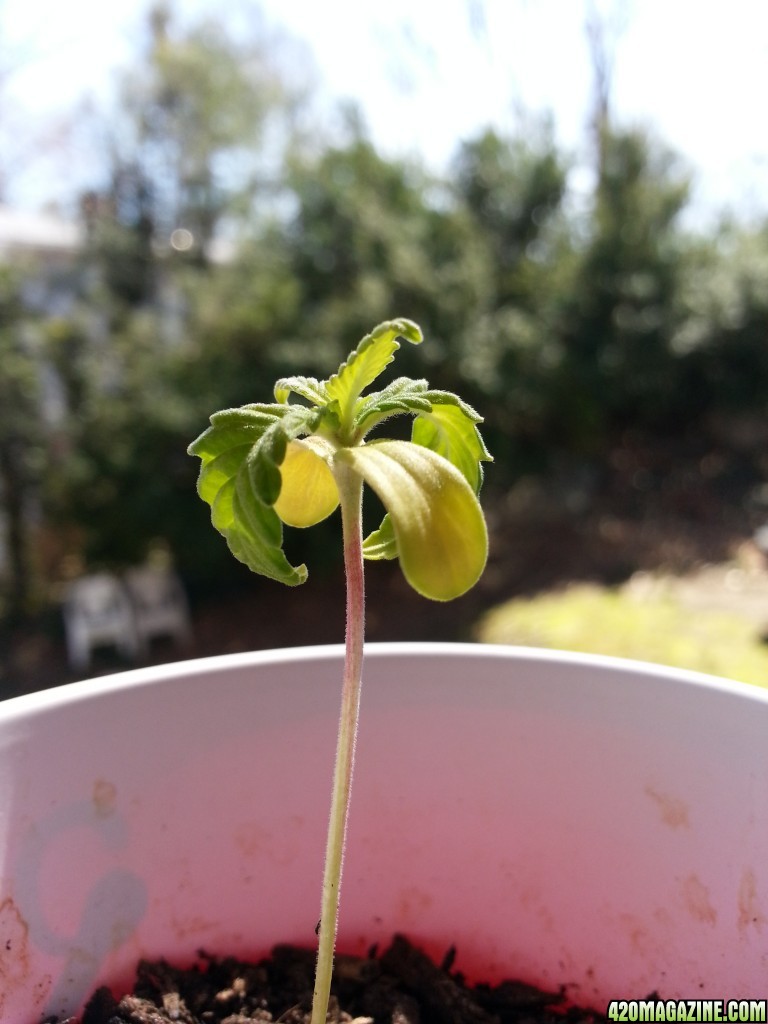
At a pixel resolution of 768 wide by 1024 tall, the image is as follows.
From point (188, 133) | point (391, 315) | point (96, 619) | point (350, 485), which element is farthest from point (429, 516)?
point (188, 133)

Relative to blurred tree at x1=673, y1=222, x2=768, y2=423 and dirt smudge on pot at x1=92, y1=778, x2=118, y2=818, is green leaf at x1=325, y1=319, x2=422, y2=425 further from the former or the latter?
blurred tree at x1=673, y1=222, x2=768, y2=423

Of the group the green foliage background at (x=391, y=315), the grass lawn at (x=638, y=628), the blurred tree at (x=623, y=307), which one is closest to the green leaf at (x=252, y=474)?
the grass lawn at (x=638, y=628)

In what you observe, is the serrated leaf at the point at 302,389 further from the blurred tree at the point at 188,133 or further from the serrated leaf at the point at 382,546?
the blurred tree at the point at 188,133

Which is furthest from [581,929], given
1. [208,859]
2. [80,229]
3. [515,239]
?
[80,229]

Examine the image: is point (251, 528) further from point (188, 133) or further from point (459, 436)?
point (188, 133)

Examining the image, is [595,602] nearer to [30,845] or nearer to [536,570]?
[536,570]

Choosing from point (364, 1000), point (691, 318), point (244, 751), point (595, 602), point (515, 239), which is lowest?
point (364, 1000)
